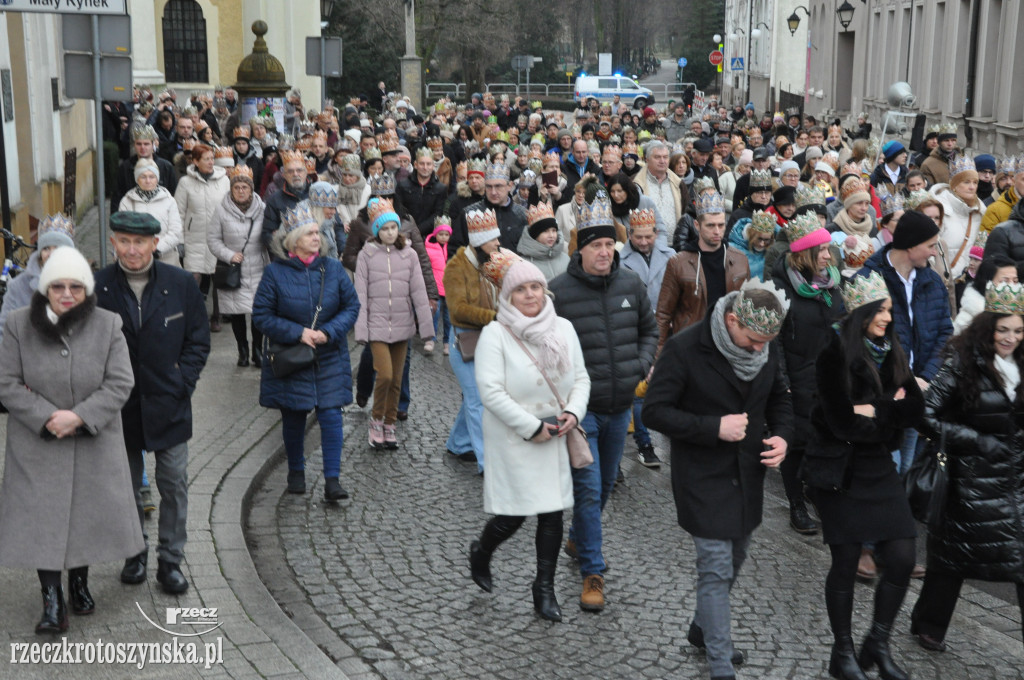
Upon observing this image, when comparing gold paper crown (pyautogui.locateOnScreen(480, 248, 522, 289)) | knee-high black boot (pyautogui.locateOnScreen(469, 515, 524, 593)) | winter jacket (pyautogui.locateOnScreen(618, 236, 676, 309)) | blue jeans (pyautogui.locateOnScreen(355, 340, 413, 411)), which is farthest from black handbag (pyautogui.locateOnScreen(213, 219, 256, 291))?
knee-high black boot (pyautogui.locateOnScreen(469, 515, 524, 593))

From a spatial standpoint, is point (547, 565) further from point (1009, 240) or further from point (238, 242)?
point (238, 242)

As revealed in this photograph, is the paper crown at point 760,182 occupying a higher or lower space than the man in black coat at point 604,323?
higher

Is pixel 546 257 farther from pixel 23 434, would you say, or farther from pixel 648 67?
pixel 648 67

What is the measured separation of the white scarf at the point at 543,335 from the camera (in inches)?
246

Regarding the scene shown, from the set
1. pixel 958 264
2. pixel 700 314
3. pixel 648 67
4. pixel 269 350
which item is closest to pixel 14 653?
pixel 269 350

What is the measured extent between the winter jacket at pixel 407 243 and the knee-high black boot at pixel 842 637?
463 cm

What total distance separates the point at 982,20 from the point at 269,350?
24.7 metres

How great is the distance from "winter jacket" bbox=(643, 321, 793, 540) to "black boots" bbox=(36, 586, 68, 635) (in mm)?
2688

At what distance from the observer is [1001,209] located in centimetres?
1091

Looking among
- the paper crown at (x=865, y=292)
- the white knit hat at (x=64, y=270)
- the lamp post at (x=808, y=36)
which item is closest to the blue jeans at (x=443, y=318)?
the white knit hat at (x=64, y=270)

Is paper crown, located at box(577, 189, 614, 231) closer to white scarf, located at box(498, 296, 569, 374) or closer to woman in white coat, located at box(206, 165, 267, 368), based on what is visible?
white scarf, located at box(498, 296, 569, 374)

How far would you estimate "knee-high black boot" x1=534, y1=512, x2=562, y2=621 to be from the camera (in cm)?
645

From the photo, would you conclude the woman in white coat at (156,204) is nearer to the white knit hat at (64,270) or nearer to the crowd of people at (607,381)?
the crowd of people at (607,381)

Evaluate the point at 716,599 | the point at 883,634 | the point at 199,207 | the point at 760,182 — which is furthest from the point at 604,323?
the point at 199,207
